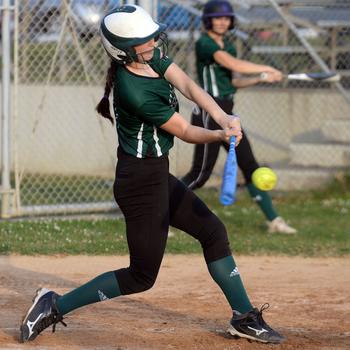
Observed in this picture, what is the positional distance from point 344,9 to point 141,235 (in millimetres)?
9521

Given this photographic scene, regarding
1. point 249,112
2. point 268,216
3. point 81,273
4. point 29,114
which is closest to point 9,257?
point 81,273

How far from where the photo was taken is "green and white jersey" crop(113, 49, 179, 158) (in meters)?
5.08

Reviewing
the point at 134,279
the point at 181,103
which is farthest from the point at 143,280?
the point at 181,103

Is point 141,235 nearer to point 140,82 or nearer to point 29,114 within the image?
point 140,82

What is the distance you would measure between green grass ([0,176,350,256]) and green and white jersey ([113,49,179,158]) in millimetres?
3252

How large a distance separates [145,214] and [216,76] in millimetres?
3864

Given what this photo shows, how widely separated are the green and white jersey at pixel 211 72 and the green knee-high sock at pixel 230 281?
3.63 meters

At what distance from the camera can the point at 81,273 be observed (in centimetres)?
763

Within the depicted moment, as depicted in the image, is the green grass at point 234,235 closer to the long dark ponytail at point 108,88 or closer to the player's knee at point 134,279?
the player's knee at point 134,279

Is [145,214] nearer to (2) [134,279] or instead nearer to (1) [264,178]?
(2) [134,279]

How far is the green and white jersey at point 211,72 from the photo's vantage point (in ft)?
29.1

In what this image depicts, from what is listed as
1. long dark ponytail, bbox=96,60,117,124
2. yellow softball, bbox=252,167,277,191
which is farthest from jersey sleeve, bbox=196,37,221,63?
long dark ponytail, bbox=96,60,117,124

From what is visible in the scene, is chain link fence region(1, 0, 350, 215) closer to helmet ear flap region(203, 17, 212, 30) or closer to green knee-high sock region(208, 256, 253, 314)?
helmet ear flap region(203, 17, 212, 30)

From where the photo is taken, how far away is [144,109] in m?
5.06
